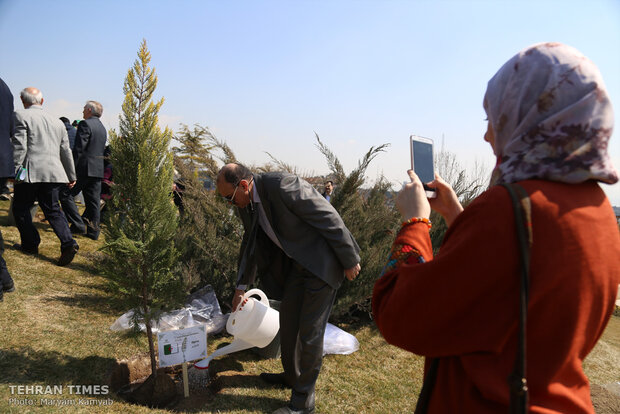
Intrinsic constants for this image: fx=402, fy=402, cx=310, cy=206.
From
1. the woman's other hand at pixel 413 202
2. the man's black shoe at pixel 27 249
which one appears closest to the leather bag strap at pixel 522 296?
the woman's other hand at pixel 413 202

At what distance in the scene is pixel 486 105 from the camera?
3.82ft

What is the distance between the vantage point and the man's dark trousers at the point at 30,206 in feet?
16.3

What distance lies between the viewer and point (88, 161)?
19.9ft

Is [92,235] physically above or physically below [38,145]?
below

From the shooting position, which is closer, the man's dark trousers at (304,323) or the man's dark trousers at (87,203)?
the man's dark trousers at (304,323)

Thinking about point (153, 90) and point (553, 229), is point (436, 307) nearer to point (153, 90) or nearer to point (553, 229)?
point (553, 229)

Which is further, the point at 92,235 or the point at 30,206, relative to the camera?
the point at 92,235

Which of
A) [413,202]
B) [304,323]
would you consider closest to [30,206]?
[304,323]

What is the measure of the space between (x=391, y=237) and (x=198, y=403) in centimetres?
321

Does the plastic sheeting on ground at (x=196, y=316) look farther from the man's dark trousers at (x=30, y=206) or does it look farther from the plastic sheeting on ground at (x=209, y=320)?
the man's dark trousers at (x=30, y=206)

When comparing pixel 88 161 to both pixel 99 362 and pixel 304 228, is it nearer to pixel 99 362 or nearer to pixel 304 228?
pixel 99 362

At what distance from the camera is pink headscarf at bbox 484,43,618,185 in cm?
96

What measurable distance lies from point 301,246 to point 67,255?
3.63m

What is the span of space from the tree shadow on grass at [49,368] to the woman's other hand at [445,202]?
9.83 feet
